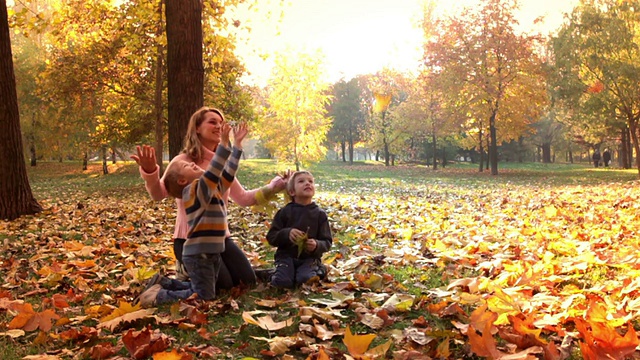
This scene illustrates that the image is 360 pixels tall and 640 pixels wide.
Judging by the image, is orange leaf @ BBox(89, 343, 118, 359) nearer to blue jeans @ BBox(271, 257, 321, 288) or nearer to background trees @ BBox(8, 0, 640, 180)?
blue jeans @ BBox(271, 257, 321, 288)

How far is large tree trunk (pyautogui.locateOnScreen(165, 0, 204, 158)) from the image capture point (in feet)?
24.2

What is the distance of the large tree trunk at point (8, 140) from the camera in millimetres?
8547

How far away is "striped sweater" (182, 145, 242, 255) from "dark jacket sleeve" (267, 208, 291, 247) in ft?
1.68

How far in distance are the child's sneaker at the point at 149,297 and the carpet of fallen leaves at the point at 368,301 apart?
7.8 inches

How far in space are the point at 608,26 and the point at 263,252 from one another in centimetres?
2292

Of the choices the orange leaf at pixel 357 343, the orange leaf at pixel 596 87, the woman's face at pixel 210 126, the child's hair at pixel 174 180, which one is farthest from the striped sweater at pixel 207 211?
the orange leaf at pixel 596 87

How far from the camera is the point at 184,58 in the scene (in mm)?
7512

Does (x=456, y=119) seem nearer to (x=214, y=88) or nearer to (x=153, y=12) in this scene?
(x=214, y=88)

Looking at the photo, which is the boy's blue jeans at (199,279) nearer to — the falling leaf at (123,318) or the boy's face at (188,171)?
the falling leaf at (123,318)

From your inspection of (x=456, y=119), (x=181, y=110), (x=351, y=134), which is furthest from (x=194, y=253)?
(x=351, y=134)

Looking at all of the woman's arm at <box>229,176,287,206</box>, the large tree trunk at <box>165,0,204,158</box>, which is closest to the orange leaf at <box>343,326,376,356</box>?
the woman's arm at <box>229,176,287,206</box>

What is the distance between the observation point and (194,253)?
3.74 metres

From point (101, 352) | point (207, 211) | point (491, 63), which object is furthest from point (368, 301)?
point (491, 63)

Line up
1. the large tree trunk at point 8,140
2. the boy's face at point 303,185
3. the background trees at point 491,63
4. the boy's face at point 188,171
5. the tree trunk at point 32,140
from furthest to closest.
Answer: the tree trunk at point 32,140 < the background trees at point 491,63 < the large tree trunk at point 8,140 < the boy's face at point 303,185 < the boy's face at point 188,171
